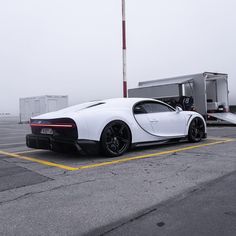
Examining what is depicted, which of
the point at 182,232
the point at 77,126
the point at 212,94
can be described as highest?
the point at 212,94

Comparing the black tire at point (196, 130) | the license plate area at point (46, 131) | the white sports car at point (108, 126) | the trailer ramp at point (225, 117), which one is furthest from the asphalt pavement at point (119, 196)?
the trailer ramp at point (225, 117)

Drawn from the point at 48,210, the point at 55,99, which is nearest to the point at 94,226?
the point at 48,210

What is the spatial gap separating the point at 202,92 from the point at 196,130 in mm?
6730

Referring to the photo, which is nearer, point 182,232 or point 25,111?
point 182,232

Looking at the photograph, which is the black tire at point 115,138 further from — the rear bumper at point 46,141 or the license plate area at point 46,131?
the license plate area at point 46,131

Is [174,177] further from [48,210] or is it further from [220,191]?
[48,210]

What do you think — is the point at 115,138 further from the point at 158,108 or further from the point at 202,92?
the point at 202,92

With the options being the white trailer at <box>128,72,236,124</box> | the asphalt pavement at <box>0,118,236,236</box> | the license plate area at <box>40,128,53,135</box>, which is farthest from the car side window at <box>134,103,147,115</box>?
the white trailer at <box>128,72,236,124</box>

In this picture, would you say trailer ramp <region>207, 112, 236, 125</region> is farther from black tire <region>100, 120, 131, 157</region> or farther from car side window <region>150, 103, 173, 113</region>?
black tire <region>100, 120, 131, 157</region>

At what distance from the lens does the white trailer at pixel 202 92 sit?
1362 centimetres

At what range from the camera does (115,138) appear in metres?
5.48

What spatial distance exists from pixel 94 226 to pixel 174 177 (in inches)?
70.6

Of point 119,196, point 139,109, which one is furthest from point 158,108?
point 119,196

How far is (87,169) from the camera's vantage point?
4414 mm
